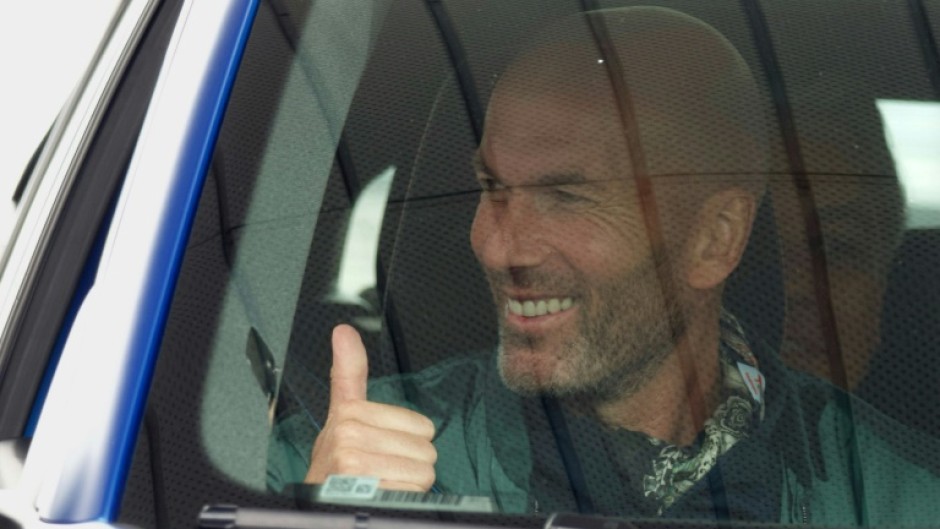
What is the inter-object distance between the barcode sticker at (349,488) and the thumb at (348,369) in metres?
0.13

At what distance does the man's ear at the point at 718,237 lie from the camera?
6.16ft

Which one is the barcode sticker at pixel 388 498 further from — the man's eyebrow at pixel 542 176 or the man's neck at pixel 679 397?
the man's eyebrow at pixel 542 176

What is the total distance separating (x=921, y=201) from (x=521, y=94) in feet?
1.56

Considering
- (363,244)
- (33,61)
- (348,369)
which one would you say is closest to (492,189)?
(363,244)

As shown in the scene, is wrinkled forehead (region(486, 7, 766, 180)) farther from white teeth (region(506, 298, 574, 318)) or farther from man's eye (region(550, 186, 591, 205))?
white teeth (region(506, 298, 574, 318))

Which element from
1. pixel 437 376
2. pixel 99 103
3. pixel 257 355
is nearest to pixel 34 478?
pixel 257 355

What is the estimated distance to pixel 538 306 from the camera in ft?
6.43

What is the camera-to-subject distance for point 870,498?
1758 millimetres

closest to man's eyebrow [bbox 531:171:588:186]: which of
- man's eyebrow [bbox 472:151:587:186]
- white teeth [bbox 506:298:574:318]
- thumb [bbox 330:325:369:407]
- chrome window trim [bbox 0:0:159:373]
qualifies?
man's eyebrow [bbox 472:151:587:186]

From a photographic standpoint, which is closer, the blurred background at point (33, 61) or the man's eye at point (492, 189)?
the man's eye at point (492, 189)

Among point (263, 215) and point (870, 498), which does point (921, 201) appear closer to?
point (870, 498)

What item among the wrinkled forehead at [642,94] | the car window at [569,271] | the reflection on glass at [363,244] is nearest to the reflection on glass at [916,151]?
the car window at [569,271]

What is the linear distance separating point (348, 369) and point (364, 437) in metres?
0.09

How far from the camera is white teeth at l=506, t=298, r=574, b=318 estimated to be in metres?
1.95
